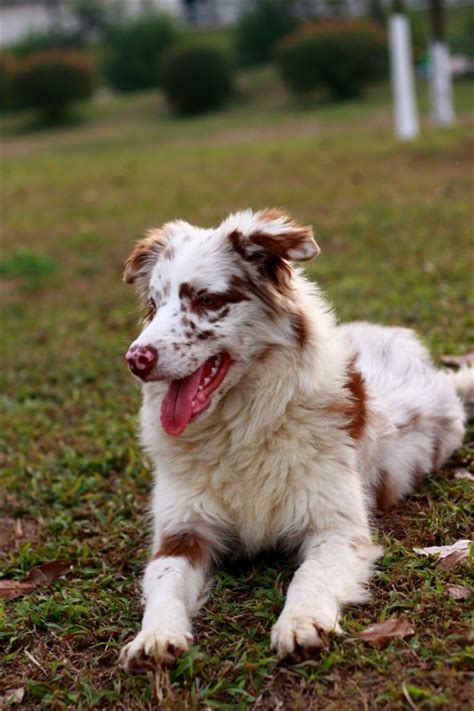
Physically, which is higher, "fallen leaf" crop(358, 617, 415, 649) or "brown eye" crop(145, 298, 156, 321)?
"brown eye" crop(145, 298, 156, 321)

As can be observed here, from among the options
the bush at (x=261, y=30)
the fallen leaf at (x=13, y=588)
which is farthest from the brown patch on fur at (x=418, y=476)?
the bush at (x=261, y=30)

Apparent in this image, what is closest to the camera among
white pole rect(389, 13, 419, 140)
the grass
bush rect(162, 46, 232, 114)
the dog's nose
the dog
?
the grass

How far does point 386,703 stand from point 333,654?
0.29 m

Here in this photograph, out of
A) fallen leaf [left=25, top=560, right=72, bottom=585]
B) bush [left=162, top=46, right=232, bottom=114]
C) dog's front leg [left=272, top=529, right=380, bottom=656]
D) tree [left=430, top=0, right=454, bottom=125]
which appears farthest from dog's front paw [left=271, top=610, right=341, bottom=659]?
bush [left=162, top=46, right=232, bottom=114]

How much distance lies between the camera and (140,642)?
321 centimetres

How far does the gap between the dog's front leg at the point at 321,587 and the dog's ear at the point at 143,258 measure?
141cm

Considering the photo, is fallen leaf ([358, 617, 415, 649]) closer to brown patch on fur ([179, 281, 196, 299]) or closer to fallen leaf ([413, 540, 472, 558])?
fallen leaf ([413, 540, 472, 558])

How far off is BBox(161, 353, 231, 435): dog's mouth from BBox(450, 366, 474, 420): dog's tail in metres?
1.91

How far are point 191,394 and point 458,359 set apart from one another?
2.76 m

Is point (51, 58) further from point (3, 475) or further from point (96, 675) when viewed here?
point (96, 675)

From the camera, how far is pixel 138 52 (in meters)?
37.3

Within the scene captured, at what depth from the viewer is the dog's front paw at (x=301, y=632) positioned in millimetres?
3145

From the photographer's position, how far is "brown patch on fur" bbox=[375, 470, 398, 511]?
429 centimetres

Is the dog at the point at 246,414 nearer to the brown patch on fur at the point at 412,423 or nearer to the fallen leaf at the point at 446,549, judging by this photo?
the fallen leaf at the point at 446,549
